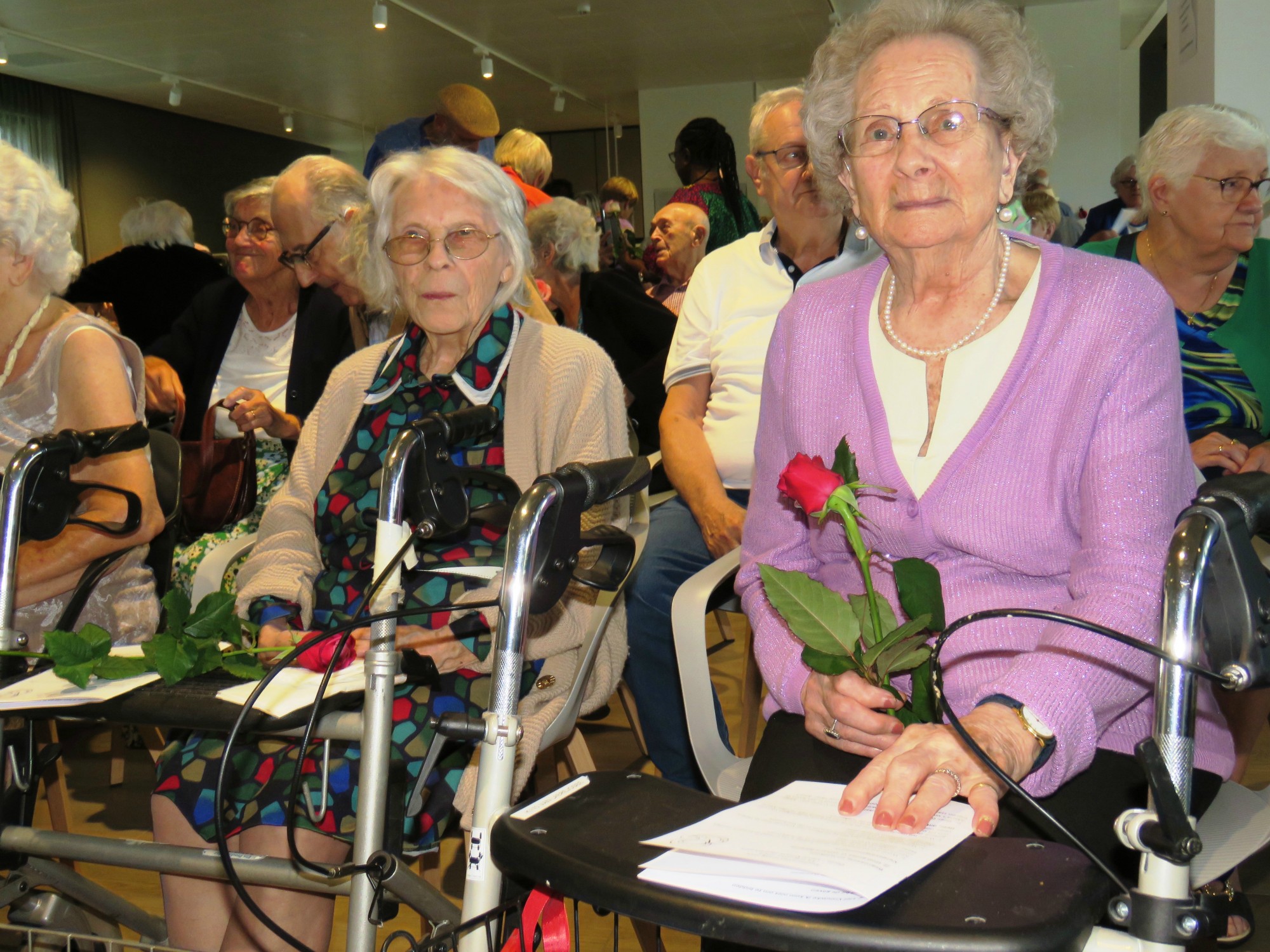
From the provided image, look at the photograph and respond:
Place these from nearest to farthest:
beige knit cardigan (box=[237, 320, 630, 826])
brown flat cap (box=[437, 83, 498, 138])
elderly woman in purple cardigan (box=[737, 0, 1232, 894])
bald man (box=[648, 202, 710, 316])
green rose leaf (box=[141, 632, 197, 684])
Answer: elderly woman in purple cardigan (box=[737, 0, 1232, 894])
green rose leaf (box=[141, 632, 197, 684])
beige knit cardigan (box=[237, 320, 630, 826])
brown flat cap (box=[437, 83, 498, 138])
bald man (box=[648, 202, 710, 316])

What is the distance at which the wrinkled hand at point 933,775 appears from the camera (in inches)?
36.9

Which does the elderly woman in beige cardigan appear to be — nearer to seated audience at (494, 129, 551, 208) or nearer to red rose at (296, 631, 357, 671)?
red rose at (296, 631, 357, 671)

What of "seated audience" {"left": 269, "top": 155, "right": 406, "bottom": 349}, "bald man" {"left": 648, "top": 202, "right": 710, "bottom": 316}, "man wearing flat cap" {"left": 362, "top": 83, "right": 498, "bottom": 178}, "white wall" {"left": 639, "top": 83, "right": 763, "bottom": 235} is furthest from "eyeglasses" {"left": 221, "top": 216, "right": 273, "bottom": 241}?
"white wall" {"left": 639, "top": 83, "right": 763, "bottom": 235}

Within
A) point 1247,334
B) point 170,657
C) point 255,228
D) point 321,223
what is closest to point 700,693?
point 170,657

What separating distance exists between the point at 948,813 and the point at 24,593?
1.90 m

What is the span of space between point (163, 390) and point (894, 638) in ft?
8.36

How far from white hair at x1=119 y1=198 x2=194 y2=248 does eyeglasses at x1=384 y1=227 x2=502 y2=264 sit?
2659 millimetres

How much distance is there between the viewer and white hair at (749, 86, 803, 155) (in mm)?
2697

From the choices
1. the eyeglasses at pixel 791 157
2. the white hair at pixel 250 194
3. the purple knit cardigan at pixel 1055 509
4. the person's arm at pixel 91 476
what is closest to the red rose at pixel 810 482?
the purple knit cardigan at pixel 1055 509

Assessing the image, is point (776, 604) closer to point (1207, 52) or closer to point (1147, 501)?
point (1147, 501)

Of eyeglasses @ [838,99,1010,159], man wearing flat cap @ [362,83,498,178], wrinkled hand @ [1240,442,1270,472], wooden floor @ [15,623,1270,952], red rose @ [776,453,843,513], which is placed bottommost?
wooden floor @ [15,623,1270,952]

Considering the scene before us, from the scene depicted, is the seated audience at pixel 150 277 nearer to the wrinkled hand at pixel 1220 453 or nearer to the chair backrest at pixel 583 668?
the chair backrest at pixel 583 668

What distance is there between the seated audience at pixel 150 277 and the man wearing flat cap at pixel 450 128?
1255mm

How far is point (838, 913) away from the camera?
0.75 meters
